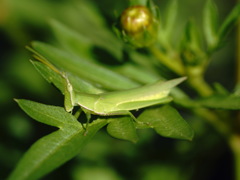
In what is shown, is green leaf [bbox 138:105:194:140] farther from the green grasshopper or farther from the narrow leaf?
the narrow leaf

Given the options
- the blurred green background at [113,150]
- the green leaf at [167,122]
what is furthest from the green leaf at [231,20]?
the blurred green background at [113,150]

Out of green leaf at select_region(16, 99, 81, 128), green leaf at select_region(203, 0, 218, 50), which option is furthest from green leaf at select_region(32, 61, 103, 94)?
green leaf at select_region(203, 0, 218, 50)

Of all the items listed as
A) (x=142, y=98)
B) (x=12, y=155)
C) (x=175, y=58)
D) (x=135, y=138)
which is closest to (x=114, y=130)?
(x=135, y=138)

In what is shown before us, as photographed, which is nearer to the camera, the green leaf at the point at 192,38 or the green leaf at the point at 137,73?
the green leaf at the point at 192,38

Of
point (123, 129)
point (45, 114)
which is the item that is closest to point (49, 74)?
point (45, 114)

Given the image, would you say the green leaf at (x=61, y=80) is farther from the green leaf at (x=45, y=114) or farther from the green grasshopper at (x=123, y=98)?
the green leaf at (x=45, y=114)

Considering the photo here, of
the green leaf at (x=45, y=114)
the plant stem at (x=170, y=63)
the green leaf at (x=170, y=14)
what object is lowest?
the plant stem at (x=170, y=63)

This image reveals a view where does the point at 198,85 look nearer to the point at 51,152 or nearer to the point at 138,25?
the point at 138,25
